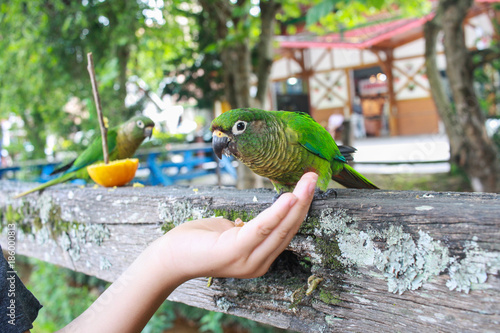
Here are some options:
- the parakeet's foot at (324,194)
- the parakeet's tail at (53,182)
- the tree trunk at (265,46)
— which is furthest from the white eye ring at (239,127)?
the tree trunk at (265,46)

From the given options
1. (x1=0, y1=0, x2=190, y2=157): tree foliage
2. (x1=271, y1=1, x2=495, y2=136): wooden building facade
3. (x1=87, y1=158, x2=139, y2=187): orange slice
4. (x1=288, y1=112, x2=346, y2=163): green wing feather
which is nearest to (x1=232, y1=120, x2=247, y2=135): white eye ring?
(x1=288, y1=112, x2=346, y2=163): green wing feather

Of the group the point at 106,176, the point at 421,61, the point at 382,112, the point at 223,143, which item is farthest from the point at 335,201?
the point at 382,112

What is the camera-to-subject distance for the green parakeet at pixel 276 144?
41.1 inches

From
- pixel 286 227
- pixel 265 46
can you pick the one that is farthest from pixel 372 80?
pixel 286 227

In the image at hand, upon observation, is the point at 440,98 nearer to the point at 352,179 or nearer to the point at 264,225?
the point at 352,179

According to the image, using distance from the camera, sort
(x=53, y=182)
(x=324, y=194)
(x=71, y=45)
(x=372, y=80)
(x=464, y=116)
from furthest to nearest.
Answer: (x=372, y=80) < (x=71, y=45) < (x=464, y=116) < (x=53, y=182) < (x=324, y=194)

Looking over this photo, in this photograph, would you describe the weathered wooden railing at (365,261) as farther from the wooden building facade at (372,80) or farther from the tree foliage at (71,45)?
the wooden building facade at (372,80)

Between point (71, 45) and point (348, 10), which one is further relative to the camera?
point (348, 10)

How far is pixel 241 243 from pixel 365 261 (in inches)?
12.2

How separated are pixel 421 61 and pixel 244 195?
12.9 meters

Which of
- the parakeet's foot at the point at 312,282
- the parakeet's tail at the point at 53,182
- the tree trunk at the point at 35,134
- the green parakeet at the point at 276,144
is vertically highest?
the tree trunk at the point at 35,134

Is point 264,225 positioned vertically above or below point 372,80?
below

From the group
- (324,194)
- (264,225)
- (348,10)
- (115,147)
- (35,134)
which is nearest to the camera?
(264,225)

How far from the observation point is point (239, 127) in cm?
105
